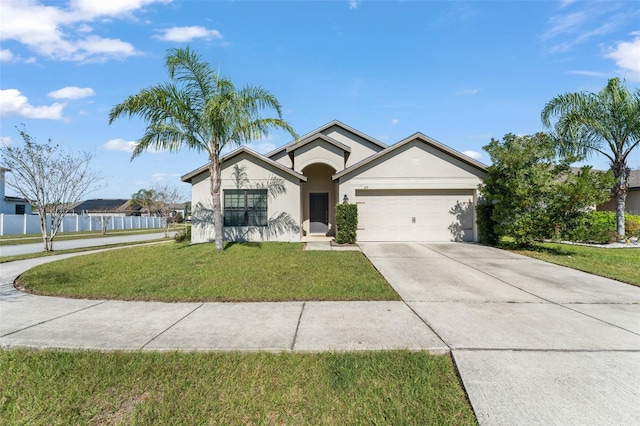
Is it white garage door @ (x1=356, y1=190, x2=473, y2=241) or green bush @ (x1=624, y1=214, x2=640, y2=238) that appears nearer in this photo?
white garage door @ (x1=356, y1=190, x2=473, y2=241)

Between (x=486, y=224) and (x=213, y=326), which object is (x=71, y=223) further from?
(x=486, y=224)

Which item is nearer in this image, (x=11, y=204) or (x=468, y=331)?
(x=468, y=331)

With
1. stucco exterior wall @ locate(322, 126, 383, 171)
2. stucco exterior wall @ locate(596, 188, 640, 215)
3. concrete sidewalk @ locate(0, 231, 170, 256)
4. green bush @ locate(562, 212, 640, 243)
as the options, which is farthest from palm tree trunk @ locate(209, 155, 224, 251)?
stucco exterior wall @ locate(596, 188, 640, 215)

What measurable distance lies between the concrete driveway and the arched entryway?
30.3 feet

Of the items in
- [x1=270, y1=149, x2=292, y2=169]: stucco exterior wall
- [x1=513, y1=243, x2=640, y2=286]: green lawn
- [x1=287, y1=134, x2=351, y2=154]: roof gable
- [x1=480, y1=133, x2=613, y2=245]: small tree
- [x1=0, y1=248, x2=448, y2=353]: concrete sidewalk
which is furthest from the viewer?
[x1=270, y1=149, x2=292, y2=169]: stucco exterior wall

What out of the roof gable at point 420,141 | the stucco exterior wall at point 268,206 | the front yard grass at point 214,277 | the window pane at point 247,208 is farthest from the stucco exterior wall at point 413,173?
the front yard grass at point 214,277

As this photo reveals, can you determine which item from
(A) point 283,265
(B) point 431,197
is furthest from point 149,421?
(B) point 431,197

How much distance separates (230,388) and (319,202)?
49.3 ft

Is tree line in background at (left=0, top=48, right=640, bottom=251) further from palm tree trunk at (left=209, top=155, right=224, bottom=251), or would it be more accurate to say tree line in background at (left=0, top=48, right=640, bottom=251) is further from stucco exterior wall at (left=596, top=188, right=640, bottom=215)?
stucco exterior wall at (left=596, top=188, right=640, bottom=215)

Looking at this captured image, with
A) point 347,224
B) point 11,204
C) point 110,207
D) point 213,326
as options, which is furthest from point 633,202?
point 110,207

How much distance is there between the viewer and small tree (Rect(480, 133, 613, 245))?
1081cm

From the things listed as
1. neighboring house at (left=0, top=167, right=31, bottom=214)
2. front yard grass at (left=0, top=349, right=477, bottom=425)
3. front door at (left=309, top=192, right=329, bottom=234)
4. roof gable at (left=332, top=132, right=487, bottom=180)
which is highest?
roof gable at (left=332, top=132, right=487, bottom=180)

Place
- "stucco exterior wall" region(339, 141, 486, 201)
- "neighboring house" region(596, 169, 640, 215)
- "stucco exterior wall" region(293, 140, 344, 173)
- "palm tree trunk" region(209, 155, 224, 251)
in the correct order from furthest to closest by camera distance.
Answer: "neighboring house" region(596, 169, 640, 215)
"stucco exterior wall" region(293, 140, 344, 173)
"stucco exterior wall" region(339, 141, 486, 201)
"palm tree trunk" region(209, 155, 224, 251)

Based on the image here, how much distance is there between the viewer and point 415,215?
48.0 feet
